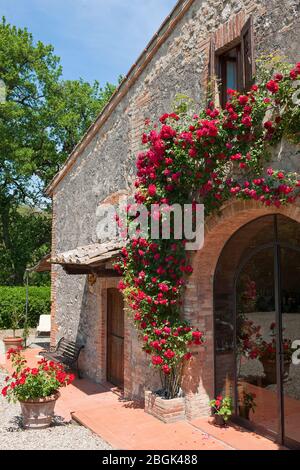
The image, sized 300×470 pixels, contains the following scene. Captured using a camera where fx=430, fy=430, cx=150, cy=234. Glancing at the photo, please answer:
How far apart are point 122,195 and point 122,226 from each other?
0.70 metres

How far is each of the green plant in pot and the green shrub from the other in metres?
14.3

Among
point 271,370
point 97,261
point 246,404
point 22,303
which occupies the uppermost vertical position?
point 97,261

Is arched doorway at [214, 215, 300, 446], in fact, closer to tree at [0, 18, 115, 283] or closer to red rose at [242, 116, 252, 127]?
red rose at [242, 116, 252, 127]

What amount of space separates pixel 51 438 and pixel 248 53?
241 inches

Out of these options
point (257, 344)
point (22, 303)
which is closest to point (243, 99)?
point (257, 344)

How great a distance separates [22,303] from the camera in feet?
64.3

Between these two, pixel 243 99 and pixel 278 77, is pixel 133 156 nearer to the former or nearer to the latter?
pixel 243 99

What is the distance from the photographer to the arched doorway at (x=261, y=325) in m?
5.66

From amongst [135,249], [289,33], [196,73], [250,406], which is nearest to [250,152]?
[289,33]

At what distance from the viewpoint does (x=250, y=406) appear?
6.32m

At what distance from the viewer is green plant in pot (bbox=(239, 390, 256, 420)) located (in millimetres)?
6281

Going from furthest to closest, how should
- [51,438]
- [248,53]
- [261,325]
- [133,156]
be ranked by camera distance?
[133,156] < [51,438] < [261,325] < [248,53]

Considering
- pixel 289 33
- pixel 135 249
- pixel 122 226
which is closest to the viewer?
pixel 289 33

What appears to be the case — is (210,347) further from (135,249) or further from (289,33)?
(289,33)
